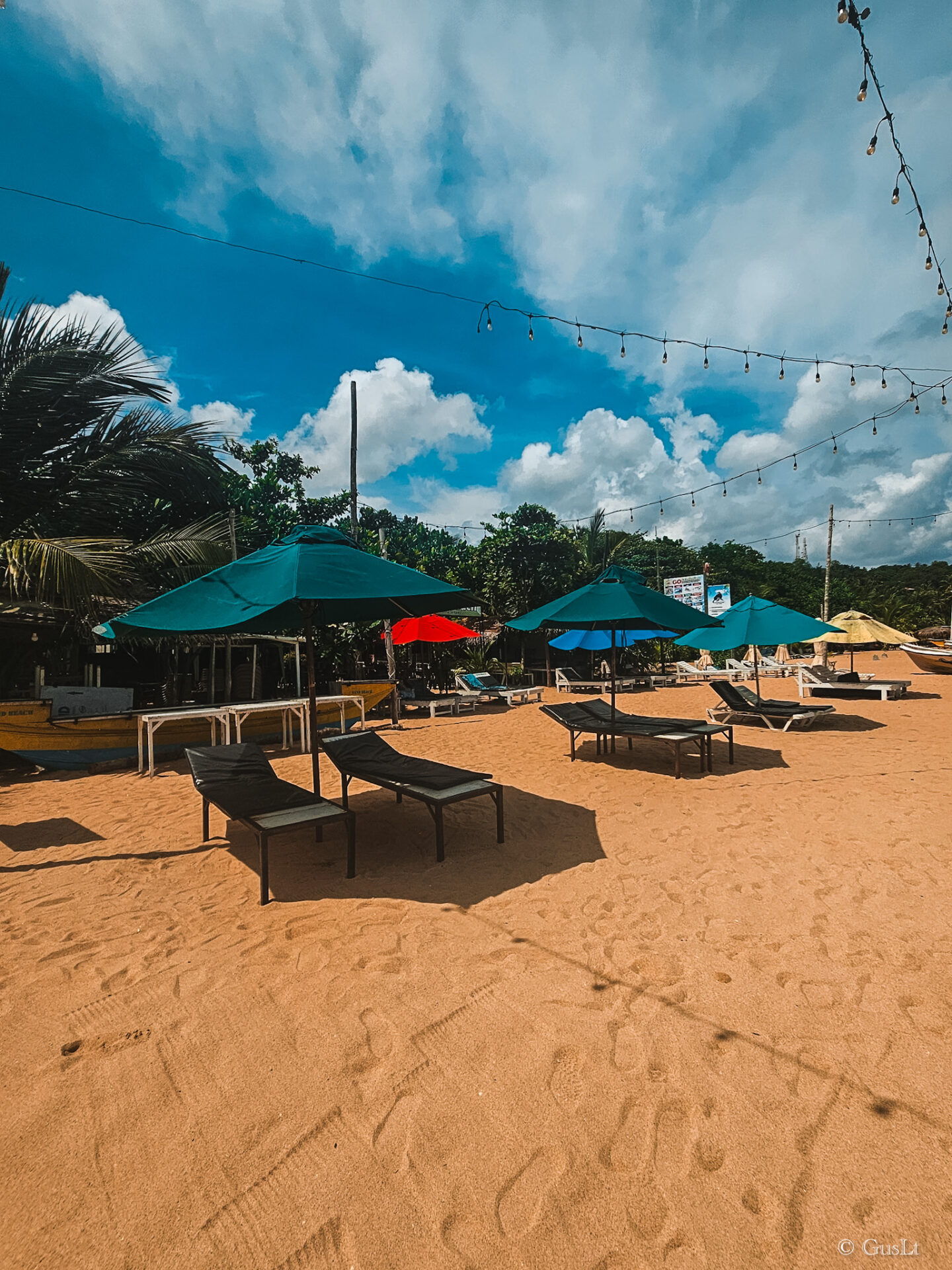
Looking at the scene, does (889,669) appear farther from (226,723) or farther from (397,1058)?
(397,1058)

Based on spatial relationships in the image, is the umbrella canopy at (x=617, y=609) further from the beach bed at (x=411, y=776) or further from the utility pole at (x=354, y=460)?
the utility pole at (x=354, y=460)

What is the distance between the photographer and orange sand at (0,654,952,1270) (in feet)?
5.41

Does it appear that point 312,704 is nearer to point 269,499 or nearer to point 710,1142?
point 710,1142

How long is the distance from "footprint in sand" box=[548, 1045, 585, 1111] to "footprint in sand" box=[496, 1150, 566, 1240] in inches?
8.3

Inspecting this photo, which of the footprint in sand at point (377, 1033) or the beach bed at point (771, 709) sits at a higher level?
the beach bed at point (771, 709)

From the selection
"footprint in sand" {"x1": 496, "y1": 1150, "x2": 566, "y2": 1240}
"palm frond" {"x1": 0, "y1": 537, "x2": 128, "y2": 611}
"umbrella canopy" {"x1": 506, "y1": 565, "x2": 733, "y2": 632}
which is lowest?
"footprint in sand" {"x1": 496, "y1": 1150, "x2": 566, "y2": 1240}

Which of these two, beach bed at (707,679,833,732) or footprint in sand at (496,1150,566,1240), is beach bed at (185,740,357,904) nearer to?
footprint in sand at (496,1150,566,1240)

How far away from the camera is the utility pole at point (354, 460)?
13961mm

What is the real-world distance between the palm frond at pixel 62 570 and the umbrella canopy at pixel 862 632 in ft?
55.8

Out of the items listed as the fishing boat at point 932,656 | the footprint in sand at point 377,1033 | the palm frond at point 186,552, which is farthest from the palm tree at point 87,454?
the fishing boat at point 932,656

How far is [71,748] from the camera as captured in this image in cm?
795

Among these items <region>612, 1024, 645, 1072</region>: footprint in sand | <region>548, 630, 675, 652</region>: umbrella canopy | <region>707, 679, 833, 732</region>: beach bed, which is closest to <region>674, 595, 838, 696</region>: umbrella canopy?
<region>707, 679, 833, 732</region>: beach bed

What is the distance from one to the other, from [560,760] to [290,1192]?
20.8ft

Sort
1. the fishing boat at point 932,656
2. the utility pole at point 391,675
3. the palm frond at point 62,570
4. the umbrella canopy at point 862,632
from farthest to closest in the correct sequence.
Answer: the fishing boat at point 932,656 → the umbrella canopy at point 862,632 → the utility pole at point 391,675 → the palm frond at point 62,570
